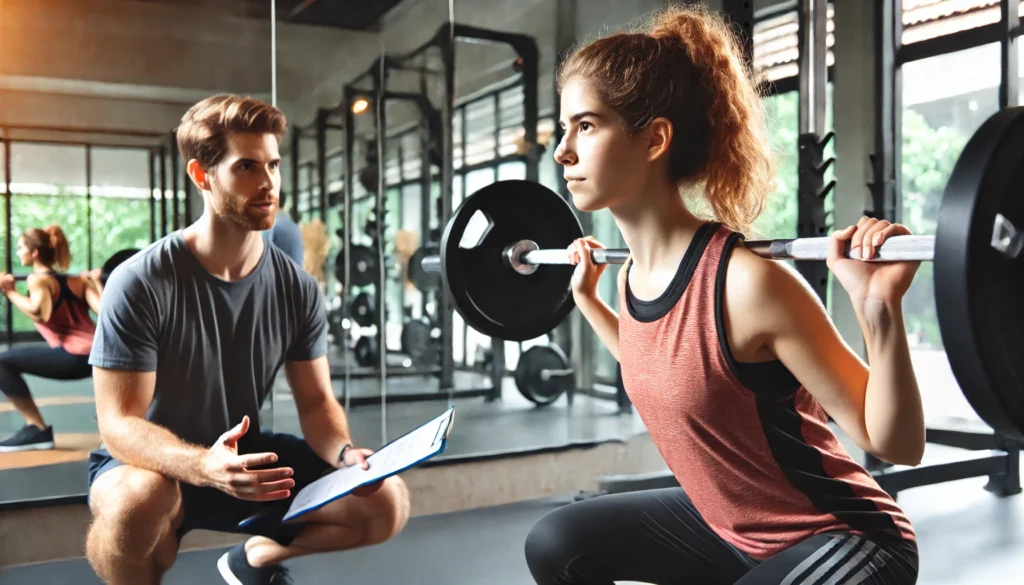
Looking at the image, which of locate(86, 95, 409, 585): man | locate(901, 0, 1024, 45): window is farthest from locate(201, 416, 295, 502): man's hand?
locate(901, 0, 1024, 45): window

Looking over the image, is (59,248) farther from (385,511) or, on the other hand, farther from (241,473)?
(385,511)

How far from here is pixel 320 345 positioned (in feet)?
6.68

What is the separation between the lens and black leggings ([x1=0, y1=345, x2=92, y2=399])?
1906 millimetres

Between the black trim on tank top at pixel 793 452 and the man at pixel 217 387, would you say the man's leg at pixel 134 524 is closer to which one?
the man at pixel 217 387

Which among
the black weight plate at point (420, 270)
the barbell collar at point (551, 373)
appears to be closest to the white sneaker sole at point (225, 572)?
the black weight plate at point (420, 270)

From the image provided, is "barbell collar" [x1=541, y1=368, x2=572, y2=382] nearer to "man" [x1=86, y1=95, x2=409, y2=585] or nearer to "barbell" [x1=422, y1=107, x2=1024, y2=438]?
"man" [x1=86, y1=95, x2=409, y2=585]

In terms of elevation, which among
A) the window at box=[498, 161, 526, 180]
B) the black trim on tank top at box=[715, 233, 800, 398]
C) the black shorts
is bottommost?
A: the black shorts

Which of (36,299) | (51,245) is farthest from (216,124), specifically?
(36,299)

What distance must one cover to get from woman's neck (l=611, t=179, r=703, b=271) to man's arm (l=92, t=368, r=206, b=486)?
997 mm

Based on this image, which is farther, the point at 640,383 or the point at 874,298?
the point at 640,383

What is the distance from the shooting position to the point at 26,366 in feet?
6.36

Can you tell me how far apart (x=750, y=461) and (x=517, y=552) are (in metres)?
1.56

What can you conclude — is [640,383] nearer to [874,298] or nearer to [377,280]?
[874,298]

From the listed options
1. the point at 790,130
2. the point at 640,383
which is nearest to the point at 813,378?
the point at 640,383
